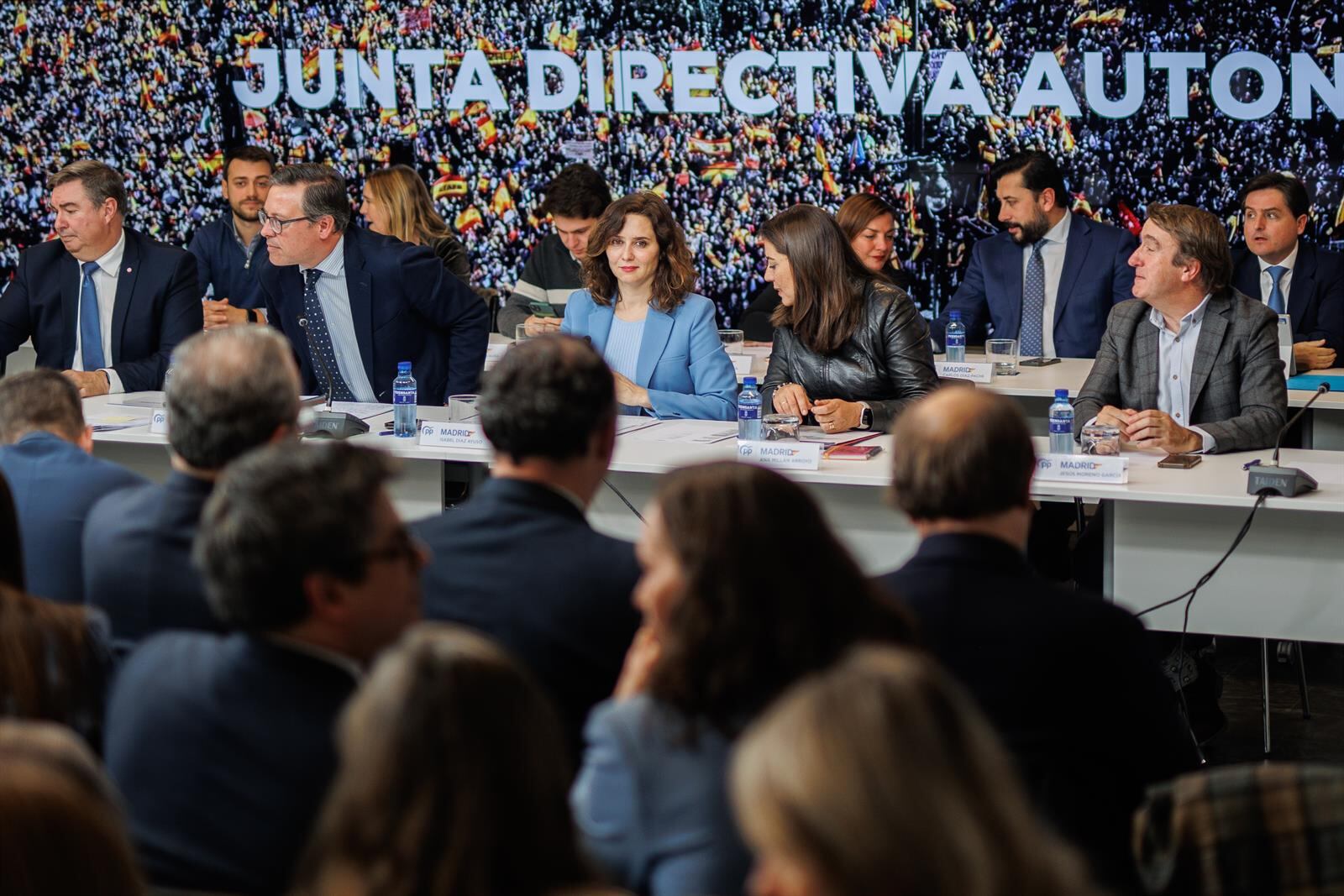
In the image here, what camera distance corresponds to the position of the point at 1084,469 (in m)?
3.64

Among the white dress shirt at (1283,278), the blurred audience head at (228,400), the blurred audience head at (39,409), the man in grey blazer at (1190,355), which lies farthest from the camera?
the white dress shirt at (1283,278)

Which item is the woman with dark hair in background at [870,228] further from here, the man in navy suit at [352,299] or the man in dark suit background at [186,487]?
the man in dark suit background at [186,487]

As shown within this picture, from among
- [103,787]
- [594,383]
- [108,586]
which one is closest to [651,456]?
[594,383]

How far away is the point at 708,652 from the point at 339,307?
3.72m

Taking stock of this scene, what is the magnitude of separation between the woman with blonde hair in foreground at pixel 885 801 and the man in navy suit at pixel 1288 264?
565cm

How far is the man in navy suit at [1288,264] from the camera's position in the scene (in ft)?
20.2

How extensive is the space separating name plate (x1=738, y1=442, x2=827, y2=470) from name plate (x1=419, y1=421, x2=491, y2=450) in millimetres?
728

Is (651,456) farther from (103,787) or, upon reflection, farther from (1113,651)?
(103,787)

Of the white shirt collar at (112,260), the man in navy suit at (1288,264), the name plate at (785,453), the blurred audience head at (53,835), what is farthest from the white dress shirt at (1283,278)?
the blurred audience head at (53,835)

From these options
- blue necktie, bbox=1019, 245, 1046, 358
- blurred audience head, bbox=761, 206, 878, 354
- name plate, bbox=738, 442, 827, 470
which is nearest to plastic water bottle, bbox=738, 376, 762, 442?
name plate, bbox=738, 442, 827, 470

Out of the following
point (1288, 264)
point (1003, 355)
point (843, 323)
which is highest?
point (1288, 264)

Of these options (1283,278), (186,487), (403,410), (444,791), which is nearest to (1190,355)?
(403,410)

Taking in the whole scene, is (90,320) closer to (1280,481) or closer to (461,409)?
(461,409)

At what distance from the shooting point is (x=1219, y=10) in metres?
7.04
